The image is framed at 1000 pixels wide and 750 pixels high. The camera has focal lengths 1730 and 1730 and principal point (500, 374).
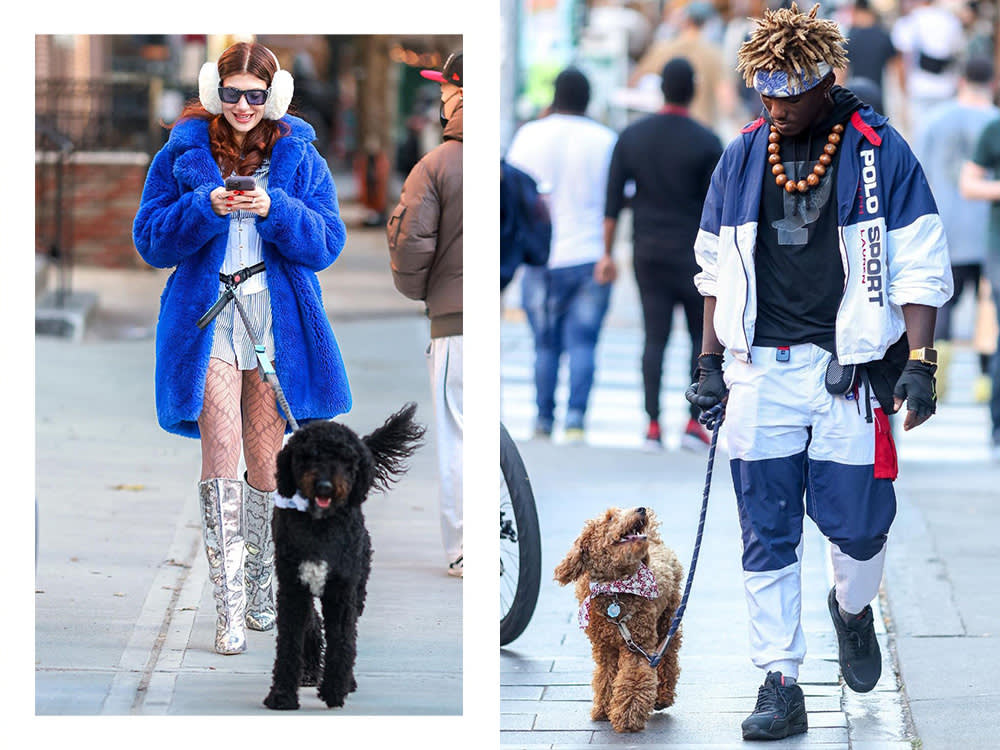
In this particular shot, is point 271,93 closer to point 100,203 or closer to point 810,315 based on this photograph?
point 810,315

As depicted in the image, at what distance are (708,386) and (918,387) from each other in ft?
2.14

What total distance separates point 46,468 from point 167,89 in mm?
11827

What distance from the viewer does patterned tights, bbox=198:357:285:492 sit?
16.9 feet

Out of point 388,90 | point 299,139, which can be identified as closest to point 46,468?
point 299,139

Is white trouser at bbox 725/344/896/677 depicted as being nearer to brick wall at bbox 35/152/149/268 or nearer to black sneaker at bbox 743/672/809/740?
black sneaker at bbox 743/672/809/740

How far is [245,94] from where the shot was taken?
15.5 ft

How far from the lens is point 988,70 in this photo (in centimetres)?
1060

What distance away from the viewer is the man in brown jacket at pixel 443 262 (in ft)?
Answer: 19.1

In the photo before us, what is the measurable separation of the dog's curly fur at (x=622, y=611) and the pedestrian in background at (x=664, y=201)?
4303 mm

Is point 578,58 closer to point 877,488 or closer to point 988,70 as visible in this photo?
point 988,70

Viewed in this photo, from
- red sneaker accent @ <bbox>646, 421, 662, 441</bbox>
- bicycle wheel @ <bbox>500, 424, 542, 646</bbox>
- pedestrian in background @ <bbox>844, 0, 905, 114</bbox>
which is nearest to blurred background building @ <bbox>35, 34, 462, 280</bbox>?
red sneaker accent @ <bbox>646, 421, 662, 441</bbox>

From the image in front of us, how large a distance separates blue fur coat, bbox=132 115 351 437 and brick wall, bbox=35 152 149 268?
38.1 feet

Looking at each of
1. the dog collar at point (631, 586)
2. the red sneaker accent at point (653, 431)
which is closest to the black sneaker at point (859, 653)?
the dog collar at point (631, 586)
